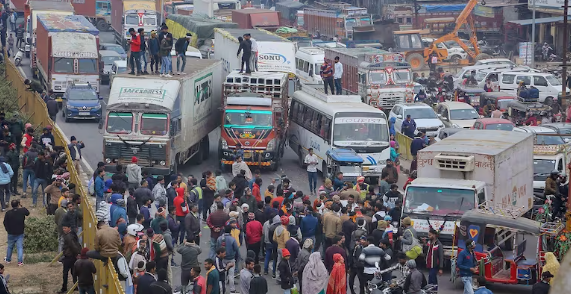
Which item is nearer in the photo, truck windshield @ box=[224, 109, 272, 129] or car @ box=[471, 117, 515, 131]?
truck windshield @ box=[224, 109, 272, 129]

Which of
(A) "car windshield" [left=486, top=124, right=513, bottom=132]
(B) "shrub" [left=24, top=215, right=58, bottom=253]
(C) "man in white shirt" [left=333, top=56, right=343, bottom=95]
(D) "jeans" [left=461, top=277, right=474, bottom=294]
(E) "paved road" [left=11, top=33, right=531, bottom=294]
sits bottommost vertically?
(E) "paved road" [left=11, top=33, right=531, bottom=294]

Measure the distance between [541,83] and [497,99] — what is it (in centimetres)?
474

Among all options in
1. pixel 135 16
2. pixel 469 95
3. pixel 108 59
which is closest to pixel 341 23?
pixel 135 16

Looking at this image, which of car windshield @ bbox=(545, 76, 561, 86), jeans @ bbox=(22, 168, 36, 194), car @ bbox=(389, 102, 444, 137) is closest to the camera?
jeans @ bbox=(22, 168, 36, 194)

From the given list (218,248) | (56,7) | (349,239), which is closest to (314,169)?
(349,239)

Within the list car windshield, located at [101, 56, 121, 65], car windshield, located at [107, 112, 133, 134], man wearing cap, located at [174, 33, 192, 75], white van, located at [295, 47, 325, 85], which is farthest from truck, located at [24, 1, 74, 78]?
car windshield, located at [107, 112, 133, 134]

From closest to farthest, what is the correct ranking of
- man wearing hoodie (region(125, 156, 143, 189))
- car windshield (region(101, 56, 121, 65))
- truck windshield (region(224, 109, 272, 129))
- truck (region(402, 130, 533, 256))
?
truck (region(402, 130, 533, 256)), man wearing hoodie (region(125, 156, 143, 189)), truck windshield (region(224, 109, 272, 129)), car windshield (region(101, 56, 121, 65))

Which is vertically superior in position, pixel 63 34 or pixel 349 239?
pixel 63 34

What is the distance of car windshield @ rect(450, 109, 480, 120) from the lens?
38.2 m

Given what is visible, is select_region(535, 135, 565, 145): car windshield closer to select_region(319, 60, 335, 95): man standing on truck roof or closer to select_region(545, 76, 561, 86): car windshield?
select_region(319, 60, 335, 95): man standing on truck roof

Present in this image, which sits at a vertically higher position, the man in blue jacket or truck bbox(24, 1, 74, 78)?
truck bbox(24, 1, 74, 78)

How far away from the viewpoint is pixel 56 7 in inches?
2202

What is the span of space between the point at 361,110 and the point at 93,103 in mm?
14000

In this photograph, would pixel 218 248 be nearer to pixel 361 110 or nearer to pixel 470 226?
pixel 470 226
